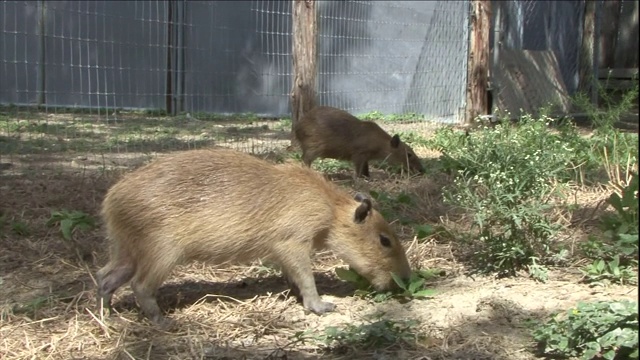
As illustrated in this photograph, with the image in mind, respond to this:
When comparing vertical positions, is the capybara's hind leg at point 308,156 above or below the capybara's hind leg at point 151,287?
above

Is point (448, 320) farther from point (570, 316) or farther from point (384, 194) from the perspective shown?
point (384, 194)

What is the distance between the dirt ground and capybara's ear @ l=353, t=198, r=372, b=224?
41cm

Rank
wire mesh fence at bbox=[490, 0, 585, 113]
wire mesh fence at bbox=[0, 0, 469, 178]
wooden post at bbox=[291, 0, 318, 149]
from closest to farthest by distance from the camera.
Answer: wooden post at bbox=[291, 0, 318, 149] → wire mesh fence at bbox=[0, 0, 469, 178] → wire mesh fence at bbox=[490, 0, 585, 113]

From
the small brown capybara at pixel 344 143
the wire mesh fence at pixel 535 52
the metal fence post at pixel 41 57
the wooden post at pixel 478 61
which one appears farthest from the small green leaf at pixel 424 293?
the wooden post at pixel 478 61

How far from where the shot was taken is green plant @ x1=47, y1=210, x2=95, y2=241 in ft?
16.4

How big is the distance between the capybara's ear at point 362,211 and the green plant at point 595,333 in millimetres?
1201

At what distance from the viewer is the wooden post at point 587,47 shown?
1285 centimetres

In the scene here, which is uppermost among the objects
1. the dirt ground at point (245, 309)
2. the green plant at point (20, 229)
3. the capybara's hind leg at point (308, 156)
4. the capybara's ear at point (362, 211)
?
the capybara's ear at point (362, 211)

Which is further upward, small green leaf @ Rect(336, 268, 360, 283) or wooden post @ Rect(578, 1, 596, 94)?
wooden post @ Rect(578, 1, 596, 94)

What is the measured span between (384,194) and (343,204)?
1.64 meters

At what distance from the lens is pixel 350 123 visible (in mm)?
8172

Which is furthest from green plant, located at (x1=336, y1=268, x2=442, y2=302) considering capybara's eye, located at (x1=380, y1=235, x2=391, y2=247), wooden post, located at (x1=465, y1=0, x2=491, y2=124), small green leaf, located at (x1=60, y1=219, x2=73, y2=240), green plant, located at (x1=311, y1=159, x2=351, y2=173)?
wooden post, located at (x1=465, y1=0, x2=491, y2=124)

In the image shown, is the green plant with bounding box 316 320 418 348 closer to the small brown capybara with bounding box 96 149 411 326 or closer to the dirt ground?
the dirt ground

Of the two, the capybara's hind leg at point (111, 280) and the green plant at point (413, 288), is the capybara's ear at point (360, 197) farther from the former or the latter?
the capybara's hind leg at point (111, 280)
